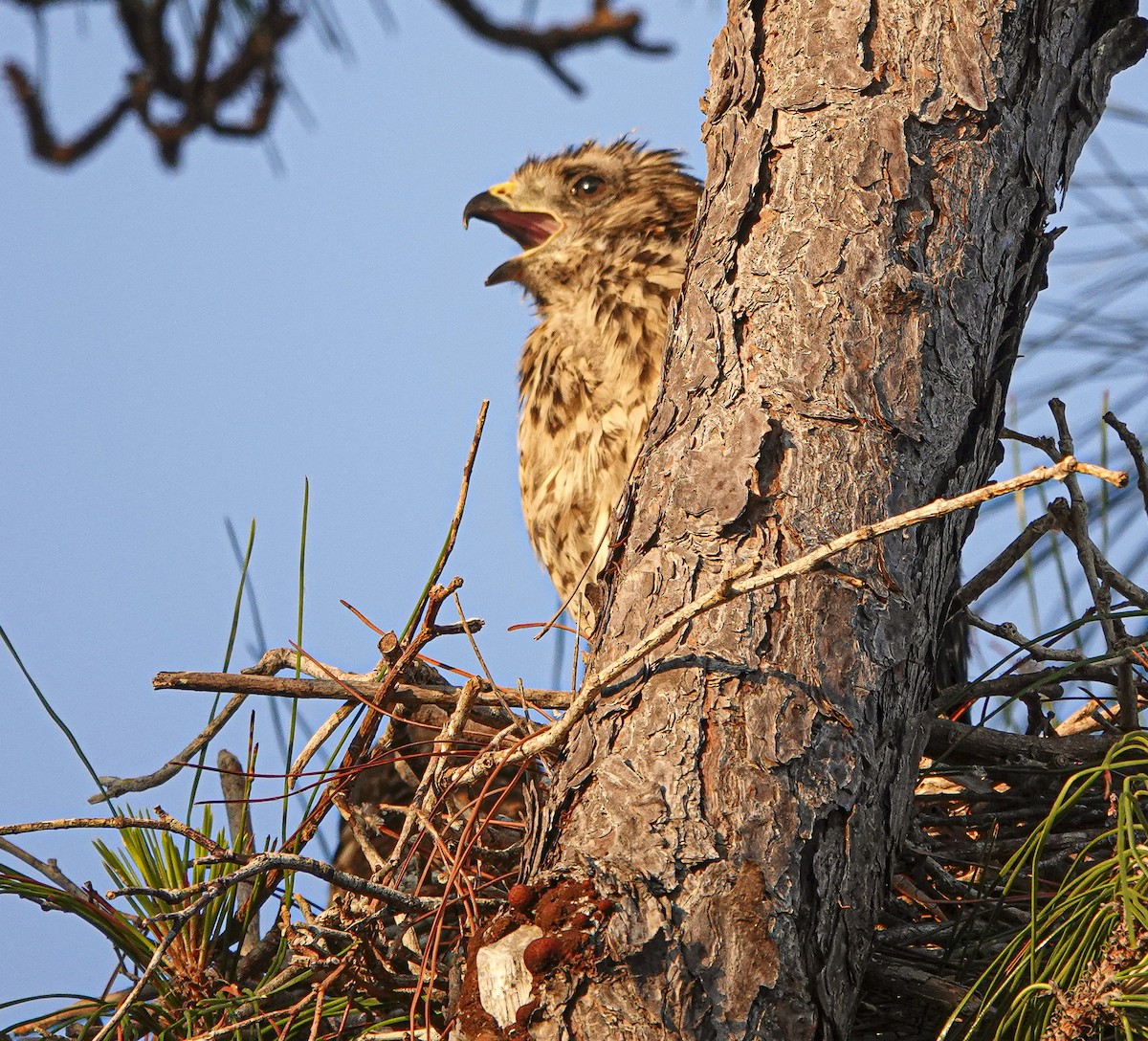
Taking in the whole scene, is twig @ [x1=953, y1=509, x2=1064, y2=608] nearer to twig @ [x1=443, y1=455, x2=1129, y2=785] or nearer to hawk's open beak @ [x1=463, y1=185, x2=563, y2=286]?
twig @ [x1=443, y1=455, x2=1129, y2=785]

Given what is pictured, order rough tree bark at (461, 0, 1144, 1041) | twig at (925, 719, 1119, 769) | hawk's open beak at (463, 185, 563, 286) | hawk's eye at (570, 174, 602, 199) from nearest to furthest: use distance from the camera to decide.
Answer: rough tree bark at (461, 0, 1144, 1041) < twig at (925, 719, 1119, 769) < hawk's eye at (570, 174, 602, 199) < hawk's open beak at (463, 185, 563, 286)

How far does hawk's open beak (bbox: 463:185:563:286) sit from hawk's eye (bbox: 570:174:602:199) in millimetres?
109

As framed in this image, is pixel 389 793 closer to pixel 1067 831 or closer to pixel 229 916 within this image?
pixel 229 916

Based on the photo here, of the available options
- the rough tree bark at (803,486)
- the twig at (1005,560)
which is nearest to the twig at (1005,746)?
the twig at (1005,560)

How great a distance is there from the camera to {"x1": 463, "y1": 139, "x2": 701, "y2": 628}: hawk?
3.39 m

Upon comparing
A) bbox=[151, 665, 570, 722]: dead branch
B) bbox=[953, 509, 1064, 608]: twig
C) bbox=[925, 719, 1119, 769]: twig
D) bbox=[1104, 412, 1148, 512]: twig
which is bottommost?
bbox=[925, 719, 1119, 769]: twig

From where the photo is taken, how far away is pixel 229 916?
2.39 meters

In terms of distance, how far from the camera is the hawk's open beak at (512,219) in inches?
161

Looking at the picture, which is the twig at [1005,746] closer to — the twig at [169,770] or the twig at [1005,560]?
the twig at [1005,560]

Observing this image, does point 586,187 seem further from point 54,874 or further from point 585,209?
point 54,874

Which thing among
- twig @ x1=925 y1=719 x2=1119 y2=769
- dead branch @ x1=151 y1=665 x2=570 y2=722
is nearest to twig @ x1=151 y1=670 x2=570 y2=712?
dead branch @ x1=151 y1=665 x2=570 y2=722

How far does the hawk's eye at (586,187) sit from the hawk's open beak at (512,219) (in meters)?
0.11

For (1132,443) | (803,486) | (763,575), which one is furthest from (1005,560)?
(763,575)

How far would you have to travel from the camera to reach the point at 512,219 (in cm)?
418
